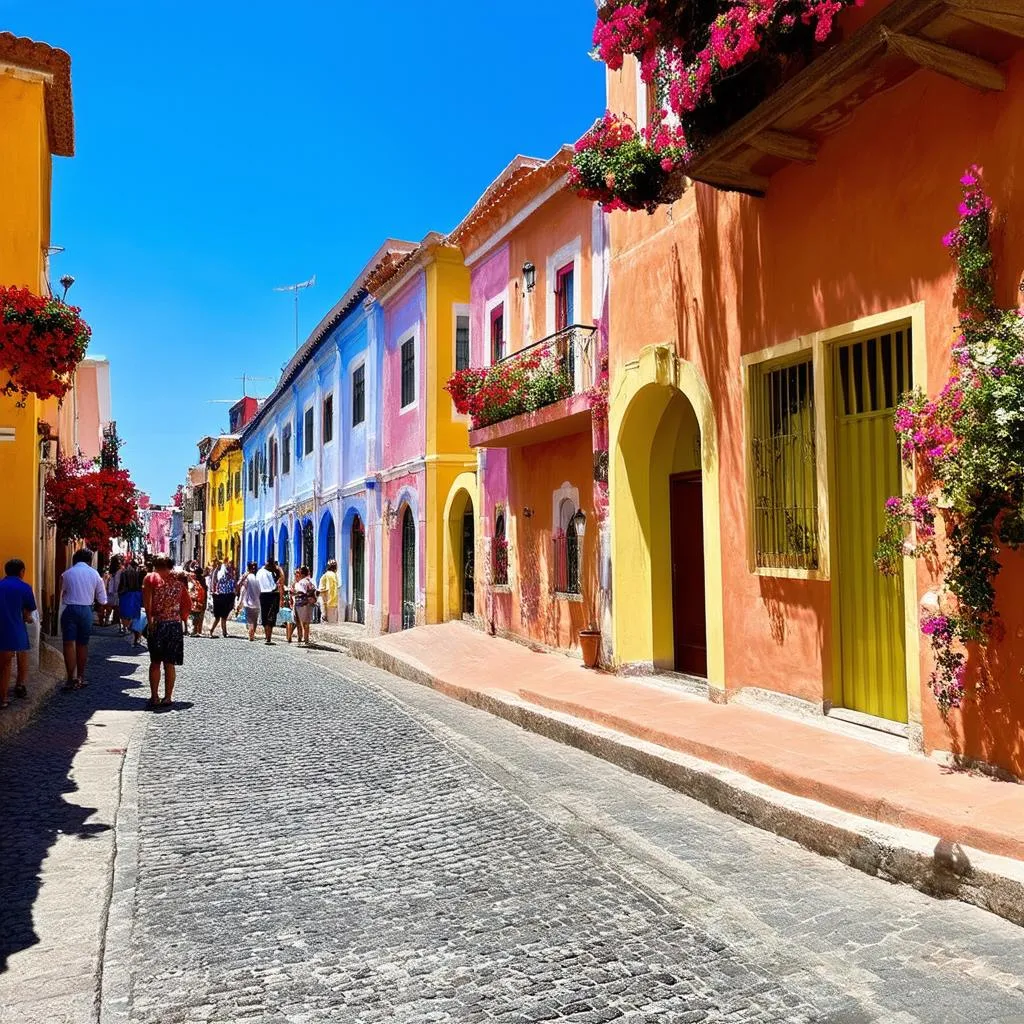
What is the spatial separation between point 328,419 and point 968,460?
2359cm

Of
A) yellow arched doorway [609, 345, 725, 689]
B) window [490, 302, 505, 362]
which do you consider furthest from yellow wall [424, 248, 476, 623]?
yellow arched doorway [609, 345, 725, 689]

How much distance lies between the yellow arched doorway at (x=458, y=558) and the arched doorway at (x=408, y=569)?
156 centimetres

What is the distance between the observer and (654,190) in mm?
9422

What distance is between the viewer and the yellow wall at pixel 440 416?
19.2 meters

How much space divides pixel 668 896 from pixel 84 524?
12.2 meters

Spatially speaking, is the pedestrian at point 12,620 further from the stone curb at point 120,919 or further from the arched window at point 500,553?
the arched window at point 500,553

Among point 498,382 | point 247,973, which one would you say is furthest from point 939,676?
point 498,382

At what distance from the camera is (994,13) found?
5445 millimetres

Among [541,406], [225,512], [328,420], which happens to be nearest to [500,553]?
[541,406]

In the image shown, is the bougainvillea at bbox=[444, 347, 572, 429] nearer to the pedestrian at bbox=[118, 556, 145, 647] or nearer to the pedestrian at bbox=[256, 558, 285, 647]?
the pedestrian at bbox=[256, 558, 285, 647]

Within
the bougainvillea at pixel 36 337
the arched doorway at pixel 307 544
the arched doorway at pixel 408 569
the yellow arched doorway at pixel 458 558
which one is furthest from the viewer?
the arched doorway at pixel 307 544

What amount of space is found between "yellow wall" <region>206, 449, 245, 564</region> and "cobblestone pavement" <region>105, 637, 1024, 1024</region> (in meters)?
38.6

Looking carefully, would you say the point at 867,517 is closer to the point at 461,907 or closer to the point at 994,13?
the point at 994,13

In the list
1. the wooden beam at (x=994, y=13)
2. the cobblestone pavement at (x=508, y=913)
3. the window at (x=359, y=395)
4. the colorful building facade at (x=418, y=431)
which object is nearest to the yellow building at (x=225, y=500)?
the window at (x=359, y=395)
